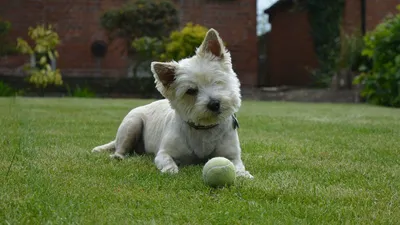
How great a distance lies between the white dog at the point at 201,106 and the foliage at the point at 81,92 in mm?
14775

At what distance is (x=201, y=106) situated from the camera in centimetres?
409

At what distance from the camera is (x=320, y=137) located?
22.4ft

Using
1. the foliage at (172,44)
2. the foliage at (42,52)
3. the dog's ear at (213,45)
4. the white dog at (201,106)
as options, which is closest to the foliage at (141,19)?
the foliage at (172,44)

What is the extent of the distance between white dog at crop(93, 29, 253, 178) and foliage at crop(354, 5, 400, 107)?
11.6 metres

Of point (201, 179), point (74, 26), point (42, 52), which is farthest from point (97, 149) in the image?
point (74, 26)

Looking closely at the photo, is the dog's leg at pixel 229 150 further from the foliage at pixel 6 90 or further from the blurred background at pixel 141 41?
the foliage at pixel 6 90

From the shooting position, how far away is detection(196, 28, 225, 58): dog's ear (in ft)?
14.2

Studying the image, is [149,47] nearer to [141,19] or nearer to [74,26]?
[141,19]

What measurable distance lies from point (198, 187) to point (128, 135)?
185cm

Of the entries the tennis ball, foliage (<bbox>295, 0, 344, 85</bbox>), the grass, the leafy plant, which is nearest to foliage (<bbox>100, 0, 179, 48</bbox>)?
the leafy plant

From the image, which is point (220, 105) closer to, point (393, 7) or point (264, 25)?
point (393, 7)

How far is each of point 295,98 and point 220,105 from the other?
53.8 feet

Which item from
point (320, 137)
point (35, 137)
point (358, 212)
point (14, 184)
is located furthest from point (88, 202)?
point (320, 137)

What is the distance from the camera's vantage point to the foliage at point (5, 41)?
65.2ft
